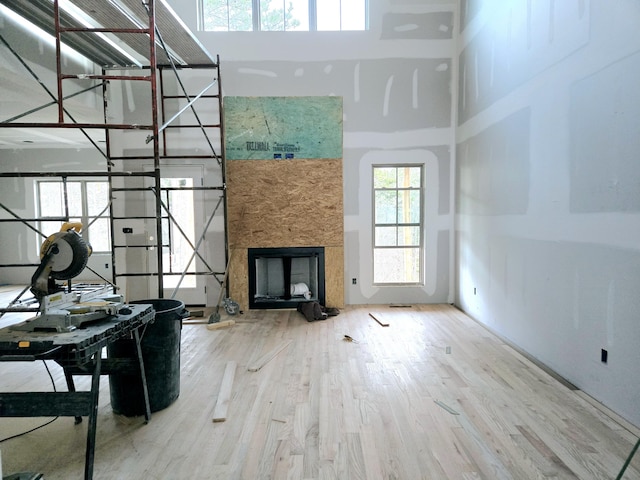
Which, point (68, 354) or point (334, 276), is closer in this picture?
point (68, 354)

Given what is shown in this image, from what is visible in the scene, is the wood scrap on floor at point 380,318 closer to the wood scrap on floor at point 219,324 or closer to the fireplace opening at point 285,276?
the fireplace opening at point 285,276

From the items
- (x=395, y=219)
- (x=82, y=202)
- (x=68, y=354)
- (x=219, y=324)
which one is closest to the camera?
(x=68, y=354)

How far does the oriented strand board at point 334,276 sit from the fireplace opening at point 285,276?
8 cm

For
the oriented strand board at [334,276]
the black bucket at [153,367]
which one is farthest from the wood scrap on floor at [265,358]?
the oriented strand board at [334,276]

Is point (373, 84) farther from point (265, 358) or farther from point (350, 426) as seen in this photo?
point (350, 426)

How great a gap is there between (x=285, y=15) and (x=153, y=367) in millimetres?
5224

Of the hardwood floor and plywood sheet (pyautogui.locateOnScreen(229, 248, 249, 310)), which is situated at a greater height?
plywood sheet (pyautogui.locateOnScreen(229, 248, 249, 310))

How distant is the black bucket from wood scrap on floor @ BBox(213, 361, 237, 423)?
14.3 inches


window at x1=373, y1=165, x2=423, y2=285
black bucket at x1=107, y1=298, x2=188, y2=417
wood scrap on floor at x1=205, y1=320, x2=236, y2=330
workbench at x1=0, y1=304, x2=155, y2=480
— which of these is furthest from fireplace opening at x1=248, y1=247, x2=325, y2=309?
workbench at x1=0, y1=304, x2=155, y2=480

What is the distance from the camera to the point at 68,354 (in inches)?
68.9

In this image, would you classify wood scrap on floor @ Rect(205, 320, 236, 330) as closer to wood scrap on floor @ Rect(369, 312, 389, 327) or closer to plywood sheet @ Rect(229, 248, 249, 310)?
plywood sheet @ Rect(229, 248, 249, 310)

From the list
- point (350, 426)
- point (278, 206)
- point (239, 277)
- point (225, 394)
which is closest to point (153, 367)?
point (225, 394)

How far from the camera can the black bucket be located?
257cm

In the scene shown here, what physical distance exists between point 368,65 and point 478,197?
8.28ft
